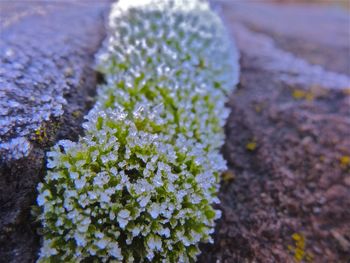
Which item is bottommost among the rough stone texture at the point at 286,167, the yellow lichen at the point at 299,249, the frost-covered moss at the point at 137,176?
the yellow lichen at the point at 299,249

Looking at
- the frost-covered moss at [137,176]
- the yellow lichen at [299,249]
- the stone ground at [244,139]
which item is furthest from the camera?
the yellow lichen at [299,249]

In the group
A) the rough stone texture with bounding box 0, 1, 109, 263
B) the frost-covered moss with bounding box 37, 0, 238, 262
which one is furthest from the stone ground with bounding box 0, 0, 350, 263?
the frost-covered moss with bounding box 37, 0, 238, 262

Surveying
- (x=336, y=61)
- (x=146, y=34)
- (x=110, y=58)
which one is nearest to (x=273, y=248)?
(x=110, y=58)

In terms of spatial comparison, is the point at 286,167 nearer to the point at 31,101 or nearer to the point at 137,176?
the point at 137,176

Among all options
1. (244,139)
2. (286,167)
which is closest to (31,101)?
(244,139)

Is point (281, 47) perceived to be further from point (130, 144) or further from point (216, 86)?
point (130, 144)

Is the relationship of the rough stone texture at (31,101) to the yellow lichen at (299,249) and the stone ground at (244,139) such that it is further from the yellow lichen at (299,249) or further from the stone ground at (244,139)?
the yellow lichen at (299,249)

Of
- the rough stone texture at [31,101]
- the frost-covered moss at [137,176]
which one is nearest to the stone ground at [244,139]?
the rough stone texture at [31,101]

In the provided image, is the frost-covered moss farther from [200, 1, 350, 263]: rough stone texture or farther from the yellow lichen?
the yellow lichen

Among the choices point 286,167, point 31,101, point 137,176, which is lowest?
point 286,167
